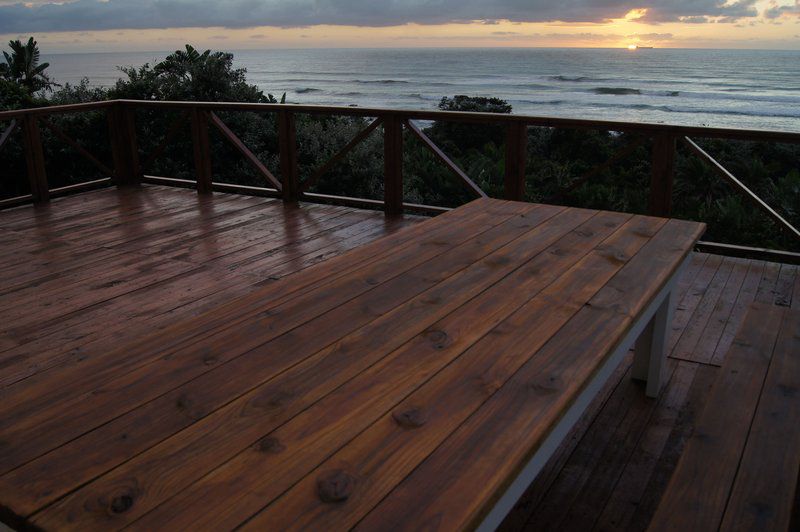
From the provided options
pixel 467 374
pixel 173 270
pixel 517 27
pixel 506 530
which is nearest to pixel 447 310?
pixel 467 374

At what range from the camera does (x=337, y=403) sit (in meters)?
1.27

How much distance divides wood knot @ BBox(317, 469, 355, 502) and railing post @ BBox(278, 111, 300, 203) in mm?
4734

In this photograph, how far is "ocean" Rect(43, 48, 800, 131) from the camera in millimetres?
29328

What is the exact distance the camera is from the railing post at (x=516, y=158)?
15.3ft

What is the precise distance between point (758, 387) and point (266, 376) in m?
1.35

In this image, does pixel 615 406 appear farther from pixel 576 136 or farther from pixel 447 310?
pixel 576 136

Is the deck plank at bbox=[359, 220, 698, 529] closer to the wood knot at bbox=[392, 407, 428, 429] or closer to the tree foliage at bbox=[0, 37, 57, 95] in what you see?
the wood knot at bbox=[392, 407, 428, 429]

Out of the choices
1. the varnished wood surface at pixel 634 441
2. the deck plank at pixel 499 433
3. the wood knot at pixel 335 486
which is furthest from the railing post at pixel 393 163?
the wood knot at pixel 335 486

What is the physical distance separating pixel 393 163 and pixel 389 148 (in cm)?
11

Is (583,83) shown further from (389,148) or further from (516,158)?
(516,158)

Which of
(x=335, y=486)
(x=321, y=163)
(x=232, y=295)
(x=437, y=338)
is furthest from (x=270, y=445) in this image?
(x=321, y=163)

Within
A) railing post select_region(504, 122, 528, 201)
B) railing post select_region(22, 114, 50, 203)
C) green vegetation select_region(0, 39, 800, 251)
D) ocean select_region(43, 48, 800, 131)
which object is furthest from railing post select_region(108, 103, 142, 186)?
ocean select_region(43, 48, 800, 131)

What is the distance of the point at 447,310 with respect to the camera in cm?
172

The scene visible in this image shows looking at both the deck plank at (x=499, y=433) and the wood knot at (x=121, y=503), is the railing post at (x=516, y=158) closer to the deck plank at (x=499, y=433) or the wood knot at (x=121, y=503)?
the deck plank at (x=499, y=433)
